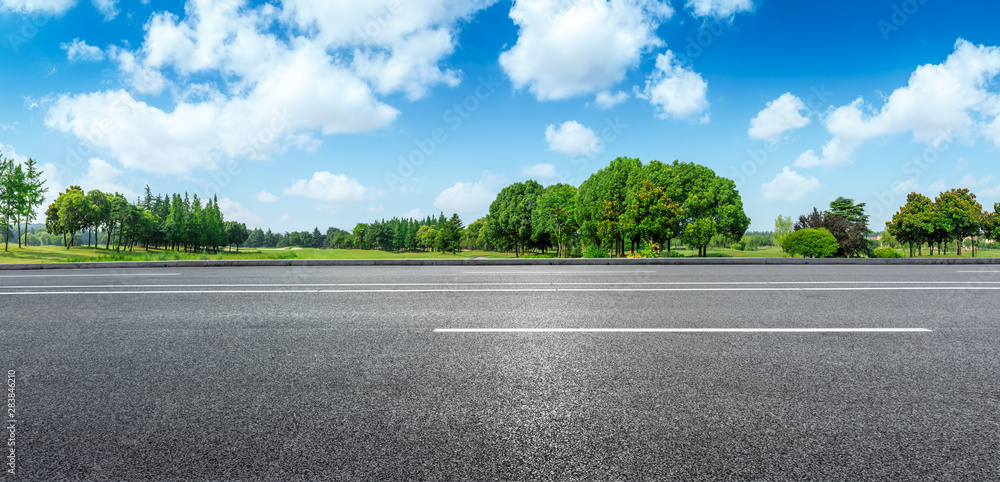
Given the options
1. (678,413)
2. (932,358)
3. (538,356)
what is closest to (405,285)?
(538,356)

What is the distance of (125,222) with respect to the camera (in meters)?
71.2

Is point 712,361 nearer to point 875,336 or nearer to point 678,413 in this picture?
point 678,413

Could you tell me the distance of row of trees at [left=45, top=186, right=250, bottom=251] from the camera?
66188 millimetres

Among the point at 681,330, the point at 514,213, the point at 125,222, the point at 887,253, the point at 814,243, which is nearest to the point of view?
the point at 681,330

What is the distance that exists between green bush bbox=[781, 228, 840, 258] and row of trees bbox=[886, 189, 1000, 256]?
93.6 ft

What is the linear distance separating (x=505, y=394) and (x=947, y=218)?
224 ft

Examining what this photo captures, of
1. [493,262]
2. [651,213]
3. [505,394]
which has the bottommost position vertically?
[505,394]

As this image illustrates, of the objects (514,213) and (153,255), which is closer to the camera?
(153,255)

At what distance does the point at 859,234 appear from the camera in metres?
46.3

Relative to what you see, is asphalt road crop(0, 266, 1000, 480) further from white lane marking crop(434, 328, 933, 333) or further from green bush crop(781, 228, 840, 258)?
green bush crop(781, 228, 840, 258)

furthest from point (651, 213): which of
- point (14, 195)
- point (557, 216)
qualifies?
point (14, 195)

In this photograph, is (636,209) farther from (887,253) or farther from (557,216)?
(887,253)

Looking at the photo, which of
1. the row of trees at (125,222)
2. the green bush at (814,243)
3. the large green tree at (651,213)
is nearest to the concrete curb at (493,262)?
the green bush at (814,243)

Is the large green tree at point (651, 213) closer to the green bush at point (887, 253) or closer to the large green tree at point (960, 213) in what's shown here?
the green bush at point (887, 253)
